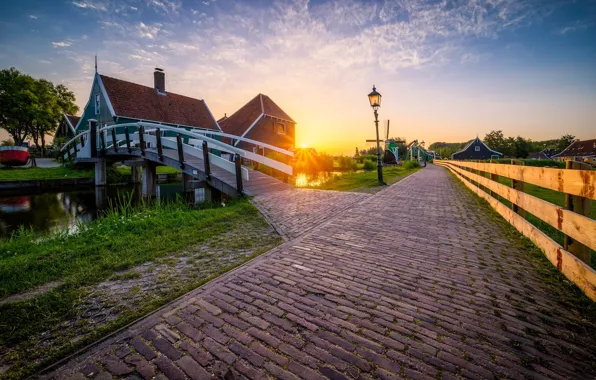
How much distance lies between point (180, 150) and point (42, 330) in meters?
8.37

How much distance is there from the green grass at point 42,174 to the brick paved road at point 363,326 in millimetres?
19390

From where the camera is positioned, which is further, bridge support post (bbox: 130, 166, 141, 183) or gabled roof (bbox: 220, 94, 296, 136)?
gabled roof (bbox: 220, 94, 296, 136)

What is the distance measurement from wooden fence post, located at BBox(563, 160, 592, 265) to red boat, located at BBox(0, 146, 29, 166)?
2843 centimetres

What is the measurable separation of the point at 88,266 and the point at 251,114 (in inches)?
1026

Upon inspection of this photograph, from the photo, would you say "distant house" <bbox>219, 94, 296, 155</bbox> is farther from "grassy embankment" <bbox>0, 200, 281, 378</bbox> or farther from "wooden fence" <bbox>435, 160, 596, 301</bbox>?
"wooden fence" <bbox>435, 160, 596, 301</bbox>

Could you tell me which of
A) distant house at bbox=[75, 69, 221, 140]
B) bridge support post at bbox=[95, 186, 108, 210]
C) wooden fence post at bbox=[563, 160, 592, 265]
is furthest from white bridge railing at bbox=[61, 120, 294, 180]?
wooden fence post at bbox=[563, 160, 592, 265]

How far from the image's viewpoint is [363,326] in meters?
2.13

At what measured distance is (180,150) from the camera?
9.76 meters

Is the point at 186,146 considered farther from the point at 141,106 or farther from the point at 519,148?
the point at 519,148

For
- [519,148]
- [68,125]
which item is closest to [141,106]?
[68,125]

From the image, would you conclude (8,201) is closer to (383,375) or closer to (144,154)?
(144,154)

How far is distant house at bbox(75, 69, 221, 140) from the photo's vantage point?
2144 cm

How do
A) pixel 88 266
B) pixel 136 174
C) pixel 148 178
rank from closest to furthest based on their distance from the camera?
pixel 88 266, pixel 148 178, pixel 136 174

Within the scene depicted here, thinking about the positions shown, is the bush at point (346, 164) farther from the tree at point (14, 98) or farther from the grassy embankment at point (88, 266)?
the tree at point (14, 98)
